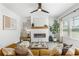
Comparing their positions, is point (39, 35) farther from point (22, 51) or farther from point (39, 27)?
point (22, 51)

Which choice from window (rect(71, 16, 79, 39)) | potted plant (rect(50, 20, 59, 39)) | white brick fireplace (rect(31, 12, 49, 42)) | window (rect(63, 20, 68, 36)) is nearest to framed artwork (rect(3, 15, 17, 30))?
white brick fireplace (rect(31, 12, 49, 42))

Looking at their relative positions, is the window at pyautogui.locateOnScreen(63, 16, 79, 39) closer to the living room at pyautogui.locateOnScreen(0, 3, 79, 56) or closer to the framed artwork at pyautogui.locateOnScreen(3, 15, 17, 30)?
the living room at pyautogui.locateOnScreen(0, 3, 79, 56)

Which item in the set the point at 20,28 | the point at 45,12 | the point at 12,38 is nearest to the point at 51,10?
the point at 45,12

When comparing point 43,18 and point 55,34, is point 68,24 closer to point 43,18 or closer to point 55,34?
point 55,34

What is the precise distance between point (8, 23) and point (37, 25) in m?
0.80

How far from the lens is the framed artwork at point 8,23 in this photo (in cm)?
296

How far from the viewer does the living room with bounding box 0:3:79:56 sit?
295cm

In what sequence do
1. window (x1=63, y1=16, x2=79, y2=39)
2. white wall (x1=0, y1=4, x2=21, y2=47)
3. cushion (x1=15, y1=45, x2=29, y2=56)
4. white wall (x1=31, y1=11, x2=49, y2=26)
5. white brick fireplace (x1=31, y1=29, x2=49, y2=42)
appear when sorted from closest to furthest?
cushion (x1=15, y1=45, x2=29, y2=56)
white wall (x1=0, y1=4, x2=21, y2=47)
white wall (x1=31, y1=11, x2=49, y2=26)
window (x1=63, y1=16, x2=79, y2=39)
white brick fireplace (x1=31, y1=29, x2=49, y2=42)

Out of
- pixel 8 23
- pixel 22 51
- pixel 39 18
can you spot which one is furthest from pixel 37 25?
pixel 22 51

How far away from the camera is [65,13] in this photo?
3.16 m

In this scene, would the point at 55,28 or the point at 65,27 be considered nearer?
the point at 55,28

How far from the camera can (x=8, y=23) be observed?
122 inches

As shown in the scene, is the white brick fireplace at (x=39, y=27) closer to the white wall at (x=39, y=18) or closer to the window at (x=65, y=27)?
the white wall at (x=39, y=18)

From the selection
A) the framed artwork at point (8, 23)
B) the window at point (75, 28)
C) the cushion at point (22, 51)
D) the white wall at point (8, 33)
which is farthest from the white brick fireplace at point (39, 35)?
the cushion at point (22, 51)
